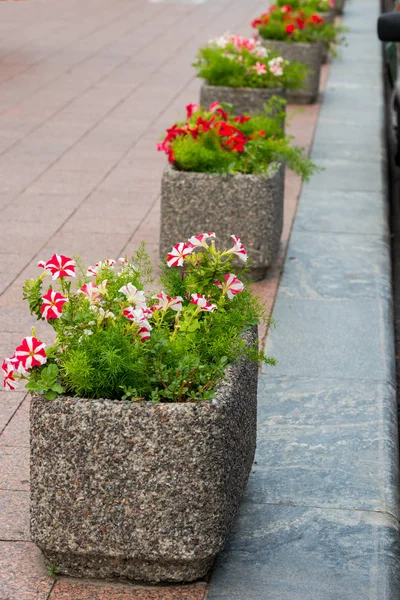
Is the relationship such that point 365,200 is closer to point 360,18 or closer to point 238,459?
point 238,459

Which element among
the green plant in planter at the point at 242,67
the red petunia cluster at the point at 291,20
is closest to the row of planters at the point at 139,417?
the green plant in planter at the point at 242,67

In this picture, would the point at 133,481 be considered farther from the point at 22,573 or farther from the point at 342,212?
the point at 342,212

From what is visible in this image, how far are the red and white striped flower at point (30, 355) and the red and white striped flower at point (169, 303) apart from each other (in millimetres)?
568

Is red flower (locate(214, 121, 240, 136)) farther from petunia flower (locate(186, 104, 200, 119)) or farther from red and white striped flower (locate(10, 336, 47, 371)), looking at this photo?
red and white striped flower (locate(10, 336, 47, 371))

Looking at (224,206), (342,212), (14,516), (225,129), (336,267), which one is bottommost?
(342,212)

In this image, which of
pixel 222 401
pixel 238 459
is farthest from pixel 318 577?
pixel 222 401

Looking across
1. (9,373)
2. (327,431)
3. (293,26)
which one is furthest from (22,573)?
(293,26)

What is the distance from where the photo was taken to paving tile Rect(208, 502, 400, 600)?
150 inches

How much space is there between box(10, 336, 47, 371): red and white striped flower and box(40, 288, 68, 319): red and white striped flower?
148 mm

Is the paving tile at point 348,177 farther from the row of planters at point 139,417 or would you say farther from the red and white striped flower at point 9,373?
the red and white striped flower at point 9,373

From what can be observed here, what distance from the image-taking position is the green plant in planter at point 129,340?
3.63m

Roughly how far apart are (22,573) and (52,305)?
3.18 feet

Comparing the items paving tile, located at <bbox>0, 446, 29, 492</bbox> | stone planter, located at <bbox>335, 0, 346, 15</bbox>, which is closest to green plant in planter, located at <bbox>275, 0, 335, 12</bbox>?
stone planter, located at <bbox>335, 0, 346, 15</bbox>

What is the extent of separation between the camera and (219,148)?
23.3ft
